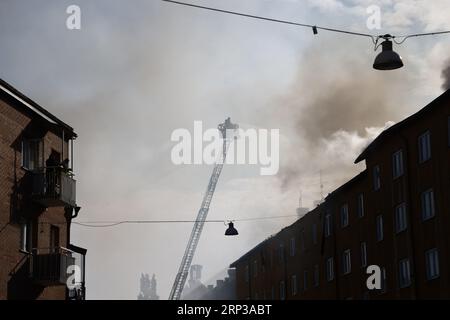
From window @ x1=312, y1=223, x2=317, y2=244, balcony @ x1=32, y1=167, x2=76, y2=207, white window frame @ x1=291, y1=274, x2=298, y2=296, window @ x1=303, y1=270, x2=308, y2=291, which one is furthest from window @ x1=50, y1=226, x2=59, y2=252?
white window frame @ x1=291, y1=274, x2=298, y2=296

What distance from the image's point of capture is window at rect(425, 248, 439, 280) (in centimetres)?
4062

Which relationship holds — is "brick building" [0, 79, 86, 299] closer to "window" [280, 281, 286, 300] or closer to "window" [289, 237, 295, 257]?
"window" [289, 237, 295, 257]

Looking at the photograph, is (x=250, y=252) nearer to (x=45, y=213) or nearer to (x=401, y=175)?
(x=401, y=175)

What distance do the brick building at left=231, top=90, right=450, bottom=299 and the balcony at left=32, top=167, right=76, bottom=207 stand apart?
16.6 m

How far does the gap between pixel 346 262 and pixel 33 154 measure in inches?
1005

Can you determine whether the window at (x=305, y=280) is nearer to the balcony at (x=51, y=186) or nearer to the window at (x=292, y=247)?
the window at (x=292, y=247)

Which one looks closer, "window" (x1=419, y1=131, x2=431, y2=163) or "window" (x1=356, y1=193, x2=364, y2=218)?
"window" (x1=419, y1=131, x2=431, y2=163)

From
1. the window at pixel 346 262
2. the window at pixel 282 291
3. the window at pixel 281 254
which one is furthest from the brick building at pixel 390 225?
the window at pixel 281 254

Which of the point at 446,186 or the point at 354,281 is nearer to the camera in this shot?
the point at 446,186

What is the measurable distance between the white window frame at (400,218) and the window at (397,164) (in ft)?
5.33

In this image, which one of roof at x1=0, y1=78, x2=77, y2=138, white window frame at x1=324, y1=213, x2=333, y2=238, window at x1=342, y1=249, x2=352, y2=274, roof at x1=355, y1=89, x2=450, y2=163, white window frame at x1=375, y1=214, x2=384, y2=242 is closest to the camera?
roof at x1=0, y1=78, x2=77, y2=138

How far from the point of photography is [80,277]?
36.9 metres
